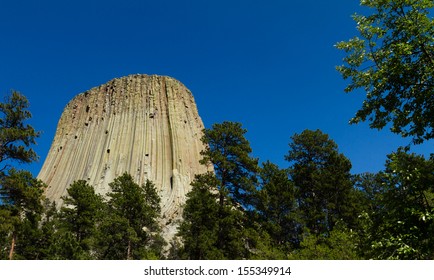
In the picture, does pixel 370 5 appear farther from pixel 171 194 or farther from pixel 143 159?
pixel 143 159

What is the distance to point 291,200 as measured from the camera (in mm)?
35625

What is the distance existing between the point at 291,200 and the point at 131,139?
44522 millimetres

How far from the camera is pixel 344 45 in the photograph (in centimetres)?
1207

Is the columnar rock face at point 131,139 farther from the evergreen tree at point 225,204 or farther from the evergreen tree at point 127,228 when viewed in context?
the evergreen tree at point 225,204

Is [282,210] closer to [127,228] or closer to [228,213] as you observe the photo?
[228,213]

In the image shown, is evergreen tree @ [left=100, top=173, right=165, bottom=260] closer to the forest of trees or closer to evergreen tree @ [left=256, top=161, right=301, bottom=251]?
the forest of trees

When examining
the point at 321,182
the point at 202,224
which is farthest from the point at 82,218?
the point at 321,182

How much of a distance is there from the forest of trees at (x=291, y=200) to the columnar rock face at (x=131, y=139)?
1731 centimetres

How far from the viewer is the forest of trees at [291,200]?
9828 millimetres

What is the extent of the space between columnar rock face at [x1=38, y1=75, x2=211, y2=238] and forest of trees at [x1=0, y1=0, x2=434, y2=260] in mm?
17312

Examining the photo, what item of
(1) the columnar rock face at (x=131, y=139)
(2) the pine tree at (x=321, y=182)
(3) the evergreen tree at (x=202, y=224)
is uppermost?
(1) the columnar rock face at (x=131, y=139)

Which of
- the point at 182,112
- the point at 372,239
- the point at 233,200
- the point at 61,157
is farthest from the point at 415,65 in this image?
the point at 61,157

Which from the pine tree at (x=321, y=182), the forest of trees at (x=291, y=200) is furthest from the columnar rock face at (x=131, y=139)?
the pine tree at (x=321, y=182)
